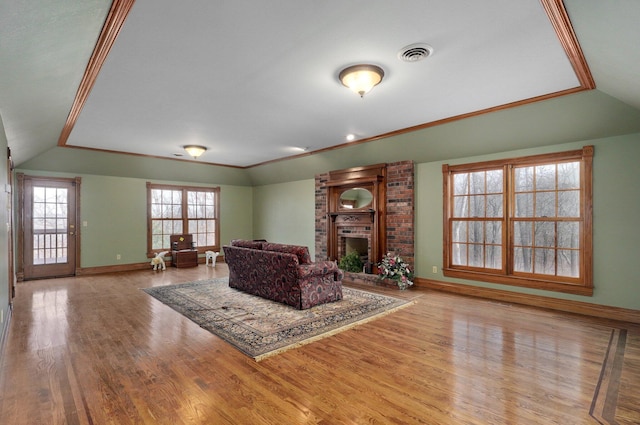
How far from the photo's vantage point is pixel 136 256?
311 inches

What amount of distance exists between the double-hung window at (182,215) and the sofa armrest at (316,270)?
18.3ft

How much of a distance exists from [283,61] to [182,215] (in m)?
6.93

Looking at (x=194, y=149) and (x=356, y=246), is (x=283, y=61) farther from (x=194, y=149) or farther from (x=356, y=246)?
(x=356, y=246)

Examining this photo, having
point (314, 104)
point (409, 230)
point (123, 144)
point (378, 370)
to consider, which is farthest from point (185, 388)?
point (123, 144)

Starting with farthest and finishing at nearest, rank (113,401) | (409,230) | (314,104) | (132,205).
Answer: (132,205) < (409,230) < (314,104) < (113,401)

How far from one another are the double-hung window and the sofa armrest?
18.3 feet

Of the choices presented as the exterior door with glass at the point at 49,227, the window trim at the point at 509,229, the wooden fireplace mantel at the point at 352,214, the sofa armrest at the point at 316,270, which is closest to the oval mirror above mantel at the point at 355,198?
the wooden fireplace mantel at the point at 352,214

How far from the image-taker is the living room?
3.82m

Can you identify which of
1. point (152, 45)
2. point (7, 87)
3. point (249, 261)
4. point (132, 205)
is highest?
point (152, 45)

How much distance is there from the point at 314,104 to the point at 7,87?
2.95 metres

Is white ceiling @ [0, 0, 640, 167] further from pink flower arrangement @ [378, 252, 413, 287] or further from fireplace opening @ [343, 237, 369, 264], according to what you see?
fireplace opening @ [343, 237, 369, 264]

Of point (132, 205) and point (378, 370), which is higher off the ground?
point (132, 205)

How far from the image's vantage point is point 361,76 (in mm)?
3109

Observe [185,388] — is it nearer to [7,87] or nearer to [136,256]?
[7,87]
